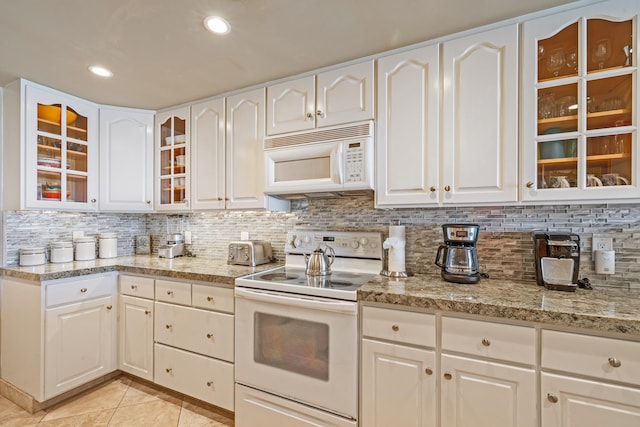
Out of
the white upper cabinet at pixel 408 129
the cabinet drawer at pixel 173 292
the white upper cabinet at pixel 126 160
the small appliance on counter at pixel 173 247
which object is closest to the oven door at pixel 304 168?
the white upper cabinet at pixel 408 129

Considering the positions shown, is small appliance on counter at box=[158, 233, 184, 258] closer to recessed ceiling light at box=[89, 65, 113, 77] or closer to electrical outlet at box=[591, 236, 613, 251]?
recessed ceiling light at box=[89, 65, 113, 77]

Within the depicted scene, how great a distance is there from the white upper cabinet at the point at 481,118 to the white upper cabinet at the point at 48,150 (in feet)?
9.09

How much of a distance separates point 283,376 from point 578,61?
2188 mm

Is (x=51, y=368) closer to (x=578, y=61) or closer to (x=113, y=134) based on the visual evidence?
(x=113, y=134)

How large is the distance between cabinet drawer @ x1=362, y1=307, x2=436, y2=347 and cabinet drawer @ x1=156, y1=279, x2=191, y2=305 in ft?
4.10

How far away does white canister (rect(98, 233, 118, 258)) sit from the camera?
268cm

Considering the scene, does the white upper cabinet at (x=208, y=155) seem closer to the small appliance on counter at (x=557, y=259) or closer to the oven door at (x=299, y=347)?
the oven door at (x=299, y=347)

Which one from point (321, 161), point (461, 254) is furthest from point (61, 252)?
point (461, 254)

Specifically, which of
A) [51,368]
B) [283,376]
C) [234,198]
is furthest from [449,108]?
[51,368]

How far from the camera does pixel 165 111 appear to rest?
270 centimetres

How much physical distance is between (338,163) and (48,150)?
2228mm

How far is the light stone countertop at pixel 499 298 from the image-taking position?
45.1 inches

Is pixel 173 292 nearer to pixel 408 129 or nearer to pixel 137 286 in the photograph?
pixel 137 286

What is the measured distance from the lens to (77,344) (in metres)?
2.14
